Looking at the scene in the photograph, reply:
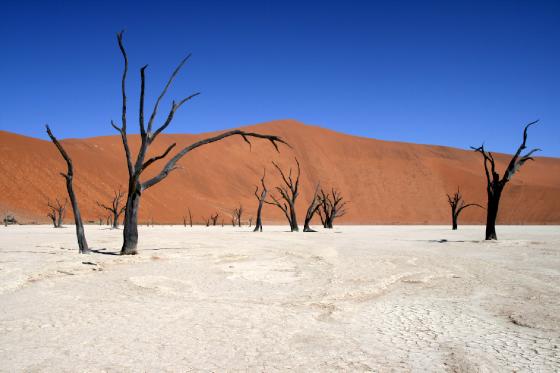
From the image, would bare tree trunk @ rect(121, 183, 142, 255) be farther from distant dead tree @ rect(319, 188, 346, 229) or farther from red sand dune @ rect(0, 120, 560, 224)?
red sand dune @ rect(0, 120, 560, 224)

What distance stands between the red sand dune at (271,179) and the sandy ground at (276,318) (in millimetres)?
42013

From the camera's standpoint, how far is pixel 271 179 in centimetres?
7694

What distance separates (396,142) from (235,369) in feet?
341

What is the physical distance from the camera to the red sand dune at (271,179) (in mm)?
50812

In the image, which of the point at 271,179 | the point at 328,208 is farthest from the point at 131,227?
the point at 271,179

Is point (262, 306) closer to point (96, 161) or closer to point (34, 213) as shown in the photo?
point (34, 213)

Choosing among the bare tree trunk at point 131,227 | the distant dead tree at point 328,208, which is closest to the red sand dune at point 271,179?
the distant dead tree at point 328,208

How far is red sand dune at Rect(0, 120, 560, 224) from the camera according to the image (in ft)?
167

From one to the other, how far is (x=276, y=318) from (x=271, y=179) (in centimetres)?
7212

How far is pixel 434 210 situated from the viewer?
7356 centimetres

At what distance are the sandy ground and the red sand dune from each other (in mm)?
42013

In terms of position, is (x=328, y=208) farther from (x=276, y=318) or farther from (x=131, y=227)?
(x=276, y=318)

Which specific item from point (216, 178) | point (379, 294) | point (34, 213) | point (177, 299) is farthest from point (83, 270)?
point (216, 178)

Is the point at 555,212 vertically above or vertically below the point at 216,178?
below
